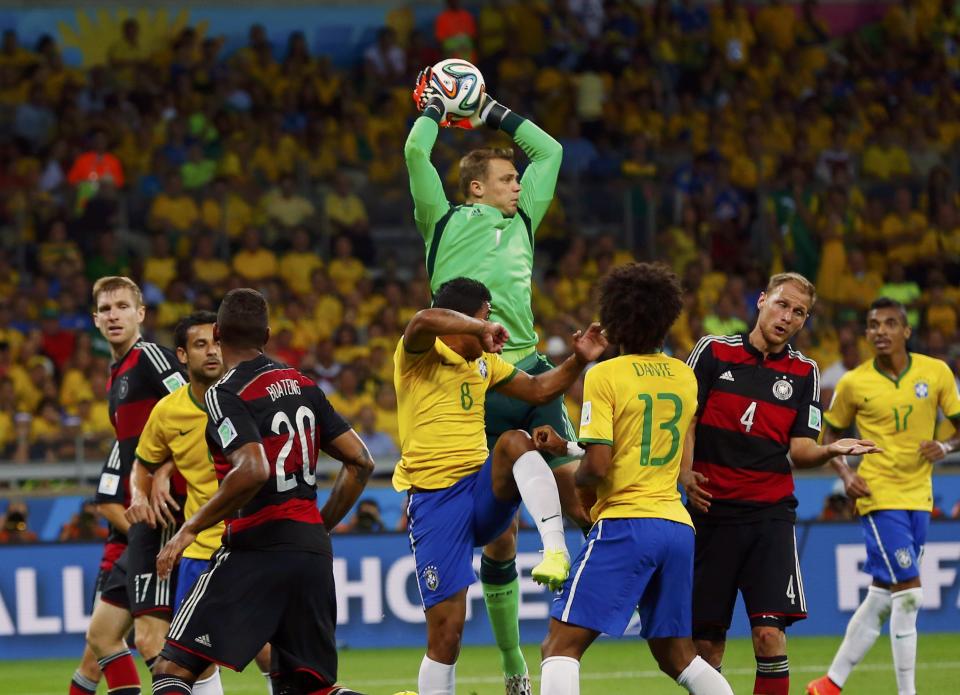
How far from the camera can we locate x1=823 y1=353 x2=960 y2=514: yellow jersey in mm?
9773

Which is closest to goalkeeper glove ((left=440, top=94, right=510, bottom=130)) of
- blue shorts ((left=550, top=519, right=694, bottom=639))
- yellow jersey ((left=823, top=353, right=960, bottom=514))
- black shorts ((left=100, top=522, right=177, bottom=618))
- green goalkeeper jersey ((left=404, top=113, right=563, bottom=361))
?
green goalkeeper jersey ((left=404, top=113, right=563, bottom=361))

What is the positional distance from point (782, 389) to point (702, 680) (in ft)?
6.05

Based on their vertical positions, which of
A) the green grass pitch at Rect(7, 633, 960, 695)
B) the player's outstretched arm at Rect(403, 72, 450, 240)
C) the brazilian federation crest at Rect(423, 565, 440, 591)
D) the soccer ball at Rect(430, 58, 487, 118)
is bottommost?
the green grass pitch at Rect(7, 633, 960, 695)

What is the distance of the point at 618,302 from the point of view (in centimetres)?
638

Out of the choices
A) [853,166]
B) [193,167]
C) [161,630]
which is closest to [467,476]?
[161,630]

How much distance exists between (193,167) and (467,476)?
12.1 metres

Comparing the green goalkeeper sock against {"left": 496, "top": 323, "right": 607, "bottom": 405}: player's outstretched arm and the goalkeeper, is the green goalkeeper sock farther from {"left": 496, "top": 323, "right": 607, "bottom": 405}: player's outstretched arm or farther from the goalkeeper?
{"left": 496, "top": 323, "right": 607, "bottom": 405}: player's outstretched arm

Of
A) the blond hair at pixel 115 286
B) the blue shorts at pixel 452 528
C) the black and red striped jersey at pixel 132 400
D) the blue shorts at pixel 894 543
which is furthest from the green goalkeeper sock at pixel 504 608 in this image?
the blue shorts at pixel 894 543

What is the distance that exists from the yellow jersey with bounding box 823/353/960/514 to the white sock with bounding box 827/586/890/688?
61 cm

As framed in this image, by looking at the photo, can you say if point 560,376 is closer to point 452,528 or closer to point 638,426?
point 638,426

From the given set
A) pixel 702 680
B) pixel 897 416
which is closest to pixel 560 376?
pixel 702 680

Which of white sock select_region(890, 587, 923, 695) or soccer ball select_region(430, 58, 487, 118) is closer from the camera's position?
soccer ball select_region(430, 58, 487, 118)

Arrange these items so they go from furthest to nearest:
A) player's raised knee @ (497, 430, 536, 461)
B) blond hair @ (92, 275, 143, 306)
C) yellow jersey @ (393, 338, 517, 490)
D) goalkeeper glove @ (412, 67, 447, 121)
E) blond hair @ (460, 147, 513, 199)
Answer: blond hair @ (92, 275, 143, 306) → blond hair @ (460, 147, 513, 199) → goalkeeper glove @ (412, 67, 447, 121) → yellow jersey @ (393, 338, 517, 490) → player's raised knee @ (497, 430, 536, 461)

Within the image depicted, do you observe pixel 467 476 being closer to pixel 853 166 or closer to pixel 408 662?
pixel 408 662
